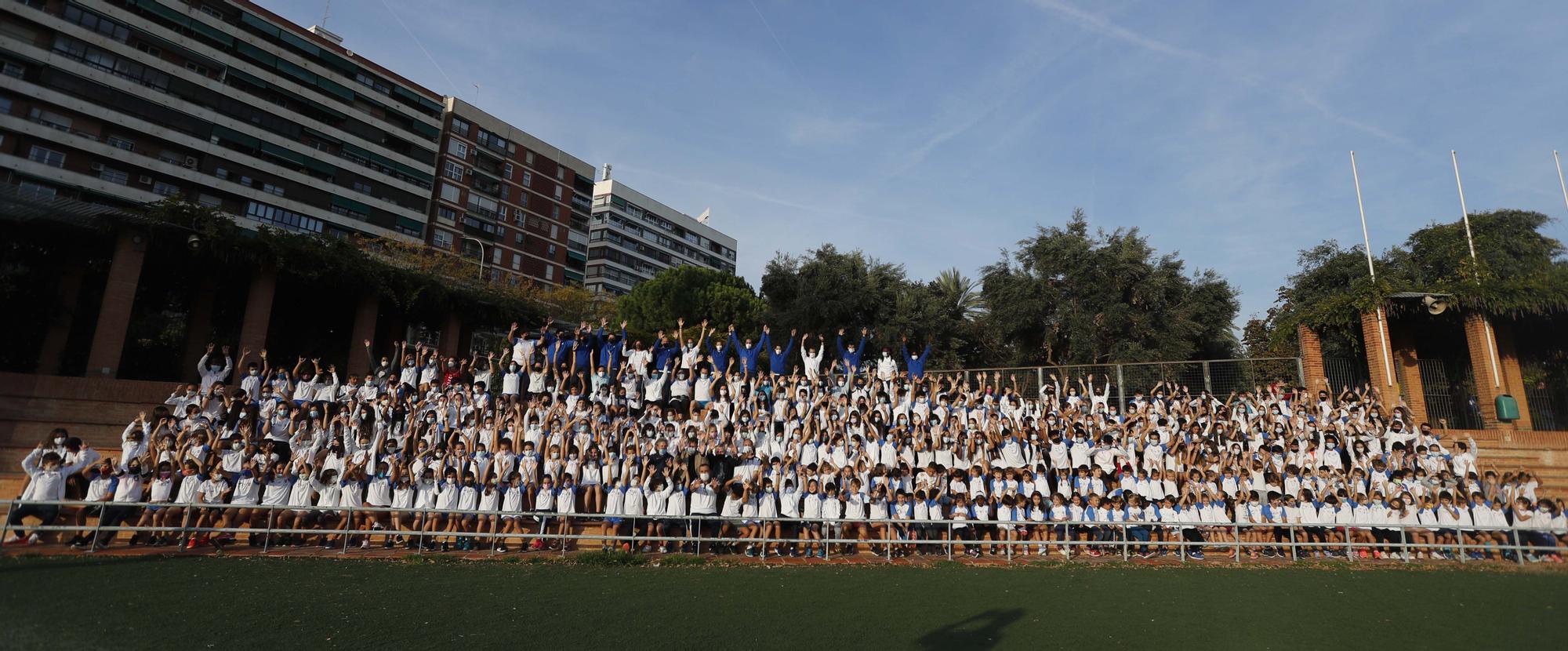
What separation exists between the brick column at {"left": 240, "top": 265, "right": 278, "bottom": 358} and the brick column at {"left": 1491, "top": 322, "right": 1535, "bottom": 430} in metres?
34.5

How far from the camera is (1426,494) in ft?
39.7

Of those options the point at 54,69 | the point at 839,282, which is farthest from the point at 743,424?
the point at 54,69

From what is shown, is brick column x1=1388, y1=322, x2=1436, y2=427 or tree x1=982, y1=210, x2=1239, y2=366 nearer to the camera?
brick column x1=1388, y1=322, x2=1436, y2=427

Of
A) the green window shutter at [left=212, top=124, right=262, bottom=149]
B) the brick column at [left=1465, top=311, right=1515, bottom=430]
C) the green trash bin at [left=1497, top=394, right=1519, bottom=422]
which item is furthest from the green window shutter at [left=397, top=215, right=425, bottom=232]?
the green trash bin at [left=1497, top=394, right=1519, bottom=422]

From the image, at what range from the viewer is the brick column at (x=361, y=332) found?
26.1 m

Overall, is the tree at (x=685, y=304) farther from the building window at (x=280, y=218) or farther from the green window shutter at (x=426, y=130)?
the green window shutter at (x=426, y=130)

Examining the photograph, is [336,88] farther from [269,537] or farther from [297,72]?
[269,537]

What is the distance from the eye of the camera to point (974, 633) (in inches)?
268

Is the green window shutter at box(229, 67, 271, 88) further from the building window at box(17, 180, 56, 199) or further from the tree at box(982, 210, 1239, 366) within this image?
the tree at box(982, 210, 1239, 366)

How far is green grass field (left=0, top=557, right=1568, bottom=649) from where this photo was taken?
6.41 m

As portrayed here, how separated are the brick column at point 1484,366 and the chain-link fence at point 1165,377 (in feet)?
12.9

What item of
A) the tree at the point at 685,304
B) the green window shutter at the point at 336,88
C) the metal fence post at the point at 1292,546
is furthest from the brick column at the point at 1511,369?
the green window shutter at the point at 336,88

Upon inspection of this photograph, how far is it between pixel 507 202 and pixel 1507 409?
2431 inches

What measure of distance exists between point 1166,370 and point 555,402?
15.1 m
